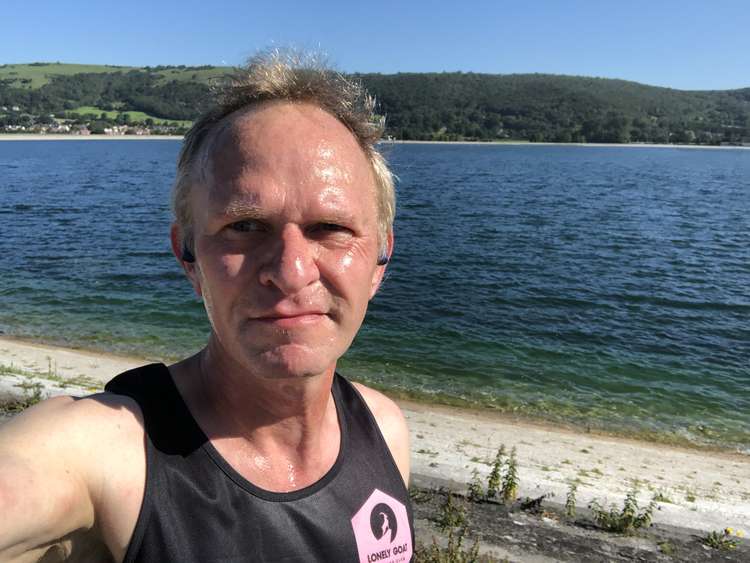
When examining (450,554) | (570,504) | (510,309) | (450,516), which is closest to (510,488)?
(570,504)

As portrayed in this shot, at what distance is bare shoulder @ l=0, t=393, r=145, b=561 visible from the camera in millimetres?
1237

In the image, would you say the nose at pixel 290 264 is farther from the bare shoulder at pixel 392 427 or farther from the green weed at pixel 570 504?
the green weed at pixel 570 504

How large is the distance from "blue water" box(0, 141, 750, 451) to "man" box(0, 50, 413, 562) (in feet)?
4.47

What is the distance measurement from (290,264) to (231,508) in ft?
2.23

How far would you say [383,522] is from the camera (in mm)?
1733

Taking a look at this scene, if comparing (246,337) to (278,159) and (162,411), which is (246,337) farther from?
(278,159)

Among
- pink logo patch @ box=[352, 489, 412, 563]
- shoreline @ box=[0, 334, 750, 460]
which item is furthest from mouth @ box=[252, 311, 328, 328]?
shoreline @ box=[0, 334, 750, 460]

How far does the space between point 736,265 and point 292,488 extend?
30179 millimetres

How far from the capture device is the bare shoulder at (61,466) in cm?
124

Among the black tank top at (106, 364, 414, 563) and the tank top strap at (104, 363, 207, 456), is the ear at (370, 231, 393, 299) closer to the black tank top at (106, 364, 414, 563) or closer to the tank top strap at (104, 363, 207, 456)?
the black tank top at (106, 364, 414, 563)

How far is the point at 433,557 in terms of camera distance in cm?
425

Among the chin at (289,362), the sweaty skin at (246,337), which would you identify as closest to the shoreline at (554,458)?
the sweaty skin at (246,337)

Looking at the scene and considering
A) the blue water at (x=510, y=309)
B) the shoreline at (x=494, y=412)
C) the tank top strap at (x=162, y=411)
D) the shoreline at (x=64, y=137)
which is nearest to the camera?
the tank top strap at (x=162, y=411)

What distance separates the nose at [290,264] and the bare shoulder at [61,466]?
0.54 metres
